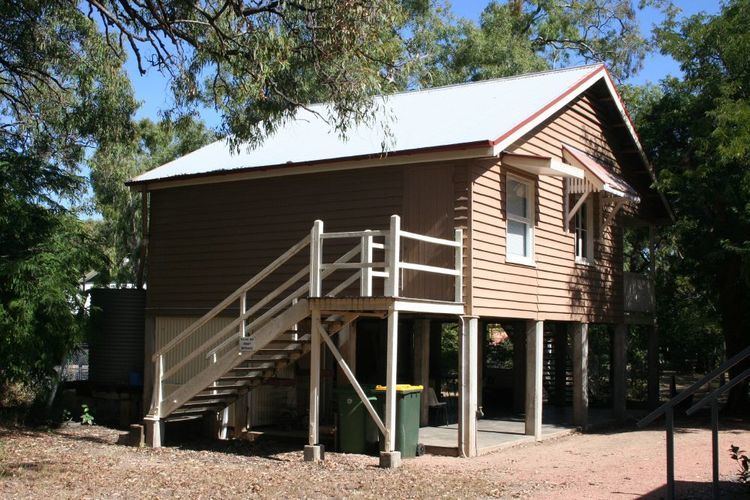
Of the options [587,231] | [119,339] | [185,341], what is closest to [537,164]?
[587,231]

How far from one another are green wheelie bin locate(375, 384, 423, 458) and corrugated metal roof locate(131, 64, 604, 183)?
390 centimetres

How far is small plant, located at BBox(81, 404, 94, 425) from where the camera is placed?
17.4m

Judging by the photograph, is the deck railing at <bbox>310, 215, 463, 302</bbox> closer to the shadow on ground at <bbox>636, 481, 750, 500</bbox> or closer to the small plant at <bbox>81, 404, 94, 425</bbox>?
the shadow on ground at <bbox>636, 481, 750, 500</bbox>

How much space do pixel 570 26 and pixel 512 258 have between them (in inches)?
946

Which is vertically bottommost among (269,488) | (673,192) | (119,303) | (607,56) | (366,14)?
(269,488)

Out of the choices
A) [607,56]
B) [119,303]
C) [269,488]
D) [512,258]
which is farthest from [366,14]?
[607,56]

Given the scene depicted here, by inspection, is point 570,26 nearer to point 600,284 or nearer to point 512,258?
point 600,284

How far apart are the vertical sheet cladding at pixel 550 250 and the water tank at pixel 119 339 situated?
774cm

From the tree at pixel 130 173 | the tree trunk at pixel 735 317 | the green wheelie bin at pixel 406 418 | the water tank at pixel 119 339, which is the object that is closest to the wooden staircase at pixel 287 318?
the green wheelie bin at pixel 406 418

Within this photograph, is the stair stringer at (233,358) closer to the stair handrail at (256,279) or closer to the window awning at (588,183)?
the stair handrail at (256,279)

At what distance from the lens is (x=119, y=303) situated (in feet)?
60.4

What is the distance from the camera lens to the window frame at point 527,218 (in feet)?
51.5

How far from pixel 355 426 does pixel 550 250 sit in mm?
5538

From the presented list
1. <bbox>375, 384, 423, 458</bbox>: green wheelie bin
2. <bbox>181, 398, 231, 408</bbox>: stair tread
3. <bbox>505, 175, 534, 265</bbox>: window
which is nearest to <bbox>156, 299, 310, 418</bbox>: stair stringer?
<bbox>181, 398, 231, 408</bbox>: stair tread
